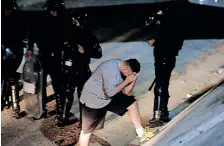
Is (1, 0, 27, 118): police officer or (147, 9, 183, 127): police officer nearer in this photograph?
(147, 9, 183, 127): police officer

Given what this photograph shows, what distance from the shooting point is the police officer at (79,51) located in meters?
5.90

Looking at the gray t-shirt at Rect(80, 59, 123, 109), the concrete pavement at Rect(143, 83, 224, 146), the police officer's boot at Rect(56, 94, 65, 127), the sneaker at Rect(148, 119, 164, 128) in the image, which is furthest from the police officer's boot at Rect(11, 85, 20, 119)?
the concrete pavement at Rect(143, 83, 224, 146)

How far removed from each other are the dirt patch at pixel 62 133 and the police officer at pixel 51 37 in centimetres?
37

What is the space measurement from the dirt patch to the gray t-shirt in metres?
0.83

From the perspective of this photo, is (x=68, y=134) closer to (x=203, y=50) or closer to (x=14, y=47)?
(x=14, y=47)

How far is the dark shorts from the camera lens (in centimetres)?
543

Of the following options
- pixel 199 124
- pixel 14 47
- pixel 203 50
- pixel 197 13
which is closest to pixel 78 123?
pixel 14 47

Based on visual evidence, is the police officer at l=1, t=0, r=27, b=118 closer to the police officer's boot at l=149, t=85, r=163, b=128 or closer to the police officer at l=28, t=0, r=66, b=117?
the police officer at l=28, t=0, r=66, b=117

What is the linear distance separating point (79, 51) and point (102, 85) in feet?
2.69

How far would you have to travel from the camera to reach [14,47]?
629 cm

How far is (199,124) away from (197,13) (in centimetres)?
803

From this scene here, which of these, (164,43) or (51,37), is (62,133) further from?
(164,43)

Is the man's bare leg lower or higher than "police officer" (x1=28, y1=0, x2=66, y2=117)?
lower

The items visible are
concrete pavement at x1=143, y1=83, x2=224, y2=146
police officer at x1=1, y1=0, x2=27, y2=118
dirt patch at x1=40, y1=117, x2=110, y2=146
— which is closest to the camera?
concrete pavement at x1=143, y1=83, x2=224, y2=146
